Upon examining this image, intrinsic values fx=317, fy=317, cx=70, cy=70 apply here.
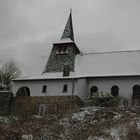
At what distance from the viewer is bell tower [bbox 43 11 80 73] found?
39.4m

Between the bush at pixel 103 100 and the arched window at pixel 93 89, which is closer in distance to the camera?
the bush at pixel 103 100

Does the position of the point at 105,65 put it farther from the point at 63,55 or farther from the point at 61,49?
the point at 61,49

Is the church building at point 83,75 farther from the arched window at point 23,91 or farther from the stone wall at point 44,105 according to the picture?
the stone wall at point 44,105

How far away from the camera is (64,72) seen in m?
38.4

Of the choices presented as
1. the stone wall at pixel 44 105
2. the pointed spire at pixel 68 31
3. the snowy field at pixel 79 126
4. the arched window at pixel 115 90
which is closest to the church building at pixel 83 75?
the arched window at pixel 115 90

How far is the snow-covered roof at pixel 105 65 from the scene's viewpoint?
36781 mm

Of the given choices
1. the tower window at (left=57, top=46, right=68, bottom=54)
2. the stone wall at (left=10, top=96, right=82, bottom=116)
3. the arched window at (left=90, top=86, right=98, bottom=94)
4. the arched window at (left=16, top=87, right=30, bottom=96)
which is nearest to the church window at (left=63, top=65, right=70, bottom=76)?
the tower window at (left=57, top=46, right=68, bottom=54)

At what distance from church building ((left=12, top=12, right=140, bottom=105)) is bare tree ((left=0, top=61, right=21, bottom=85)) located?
18.1 metres

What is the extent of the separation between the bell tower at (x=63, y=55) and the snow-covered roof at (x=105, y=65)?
750 millimetres

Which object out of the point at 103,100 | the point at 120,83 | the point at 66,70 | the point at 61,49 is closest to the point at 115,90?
the point at 120,83

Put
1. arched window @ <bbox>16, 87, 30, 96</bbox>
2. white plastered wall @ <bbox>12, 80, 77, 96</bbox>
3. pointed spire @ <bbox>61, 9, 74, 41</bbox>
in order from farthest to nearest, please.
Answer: pointed spire @ <bbox>61, 9, 74, 41</bbox> → arched window @ <bbox>16, 87, 30, 96</bbox> → white plastered wall @ <bbox>12, 80, 77, 96</bbox>

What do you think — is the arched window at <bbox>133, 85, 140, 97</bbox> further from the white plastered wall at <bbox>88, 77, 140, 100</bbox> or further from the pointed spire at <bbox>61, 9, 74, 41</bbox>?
the pointed spire at <bbox>61, 9, 74, 41</bbox>

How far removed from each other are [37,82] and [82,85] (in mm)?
5915

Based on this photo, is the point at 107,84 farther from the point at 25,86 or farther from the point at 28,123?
the point at 28,123
